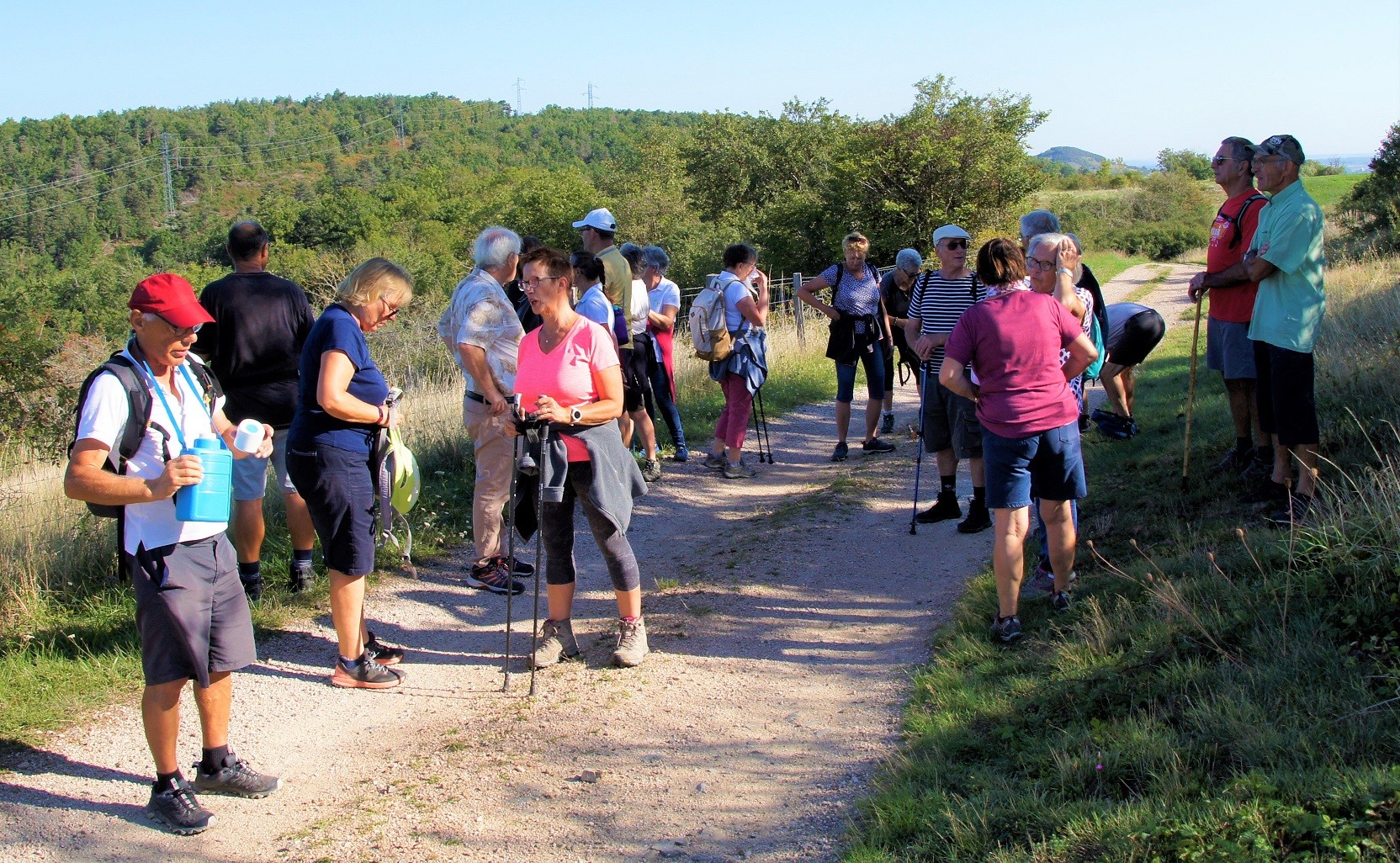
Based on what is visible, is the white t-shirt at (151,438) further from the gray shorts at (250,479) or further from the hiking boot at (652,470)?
the hiking boot at (652,470)

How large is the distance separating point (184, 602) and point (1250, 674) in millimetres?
3623

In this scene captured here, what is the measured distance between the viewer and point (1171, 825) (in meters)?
2.91

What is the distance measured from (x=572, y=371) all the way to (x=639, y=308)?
3.91 meters

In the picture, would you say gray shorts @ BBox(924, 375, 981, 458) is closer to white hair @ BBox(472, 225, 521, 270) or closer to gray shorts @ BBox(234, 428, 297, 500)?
white hair @ BBox(472, 225, 521, 270)

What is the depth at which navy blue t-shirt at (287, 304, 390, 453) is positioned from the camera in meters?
4.64

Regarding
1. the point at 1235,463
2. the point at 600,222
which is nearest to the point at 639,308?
the point at 600,222

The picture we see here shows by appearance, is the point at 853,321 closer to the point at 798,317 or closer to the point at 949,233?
the point at 949,233

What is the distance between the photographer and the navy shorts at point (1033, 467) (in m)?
4.75

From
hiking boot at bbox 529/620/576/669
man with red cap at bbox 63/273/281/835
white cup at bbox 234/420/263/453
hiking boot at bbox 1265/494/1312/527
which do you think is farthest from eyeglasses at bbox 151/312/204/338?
hiking boot at bbox 1265/494/1312/527

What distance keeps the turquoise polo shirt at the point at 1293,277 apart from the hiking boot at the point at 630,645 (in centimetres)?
366

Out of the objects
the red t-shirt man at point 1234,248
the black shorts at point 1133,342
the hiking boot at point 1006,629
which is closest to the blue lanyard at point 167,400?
the hiking boot at point 1006,629

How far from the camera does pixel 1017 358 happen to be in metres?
4.75

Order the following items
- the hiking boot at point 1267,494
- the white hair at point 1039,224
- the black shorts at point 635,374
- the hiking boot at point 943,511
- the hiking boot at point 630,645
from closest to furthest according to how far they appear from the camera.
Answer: the hiking boot at point 630,645 < the hiking boot at point 1267,494 < the white hair at point 1039,224 < the hiking boot at point 943,511 < the black shorts at point 635,374

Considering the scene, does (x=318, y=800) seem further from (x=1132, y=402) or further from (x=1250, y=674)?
(x=1132, y=402)
